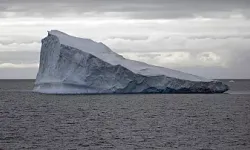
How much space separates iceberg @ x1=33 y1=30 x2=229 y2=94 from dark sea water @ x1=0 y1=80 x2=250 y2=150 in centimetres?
337

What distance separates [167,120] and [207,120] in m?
2.67

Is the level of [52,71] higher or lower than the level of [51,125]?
higher

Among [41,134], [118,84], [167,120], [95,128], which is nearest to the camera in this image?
[41,134]

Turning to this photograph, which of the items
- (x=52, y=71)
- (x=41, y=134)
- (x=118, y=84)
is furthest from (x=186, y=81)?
(x=41, y=134)

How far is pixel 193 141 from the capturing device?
1069 inches

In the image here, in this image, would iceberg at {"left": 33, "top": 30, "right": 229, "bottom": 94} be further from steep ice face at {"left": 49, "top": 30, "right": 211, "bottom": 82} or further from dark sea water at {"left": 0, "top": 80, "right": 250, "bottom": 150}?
dark sea water at {"left": 0, "top": 80, "right": 250, "bottom": 150}

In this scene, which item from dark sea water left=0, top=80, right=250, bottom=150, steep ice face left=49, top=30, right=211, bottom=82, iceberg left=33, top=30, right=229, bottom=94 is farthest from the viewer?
steep ice face left=49, top=30, right=211, bottom=82

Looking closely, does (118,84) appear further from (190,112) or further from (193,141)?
(193,141)

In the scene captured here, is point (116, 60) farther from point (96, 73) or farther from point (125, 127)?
point (125, 127)

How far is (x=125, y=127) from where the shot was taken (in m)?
33.5

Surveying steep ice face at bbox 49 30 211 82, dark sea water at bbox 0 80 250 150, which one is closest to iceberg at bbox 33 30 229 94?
steep ice face at bbox 49 30 211 82

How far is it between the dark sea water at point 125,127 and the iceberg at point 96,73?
3.37 meters

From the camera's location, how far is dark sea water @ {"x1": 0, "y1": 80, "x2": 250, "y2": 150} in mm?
26234

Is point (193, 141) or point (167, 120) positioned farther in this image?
point (167, 120)
